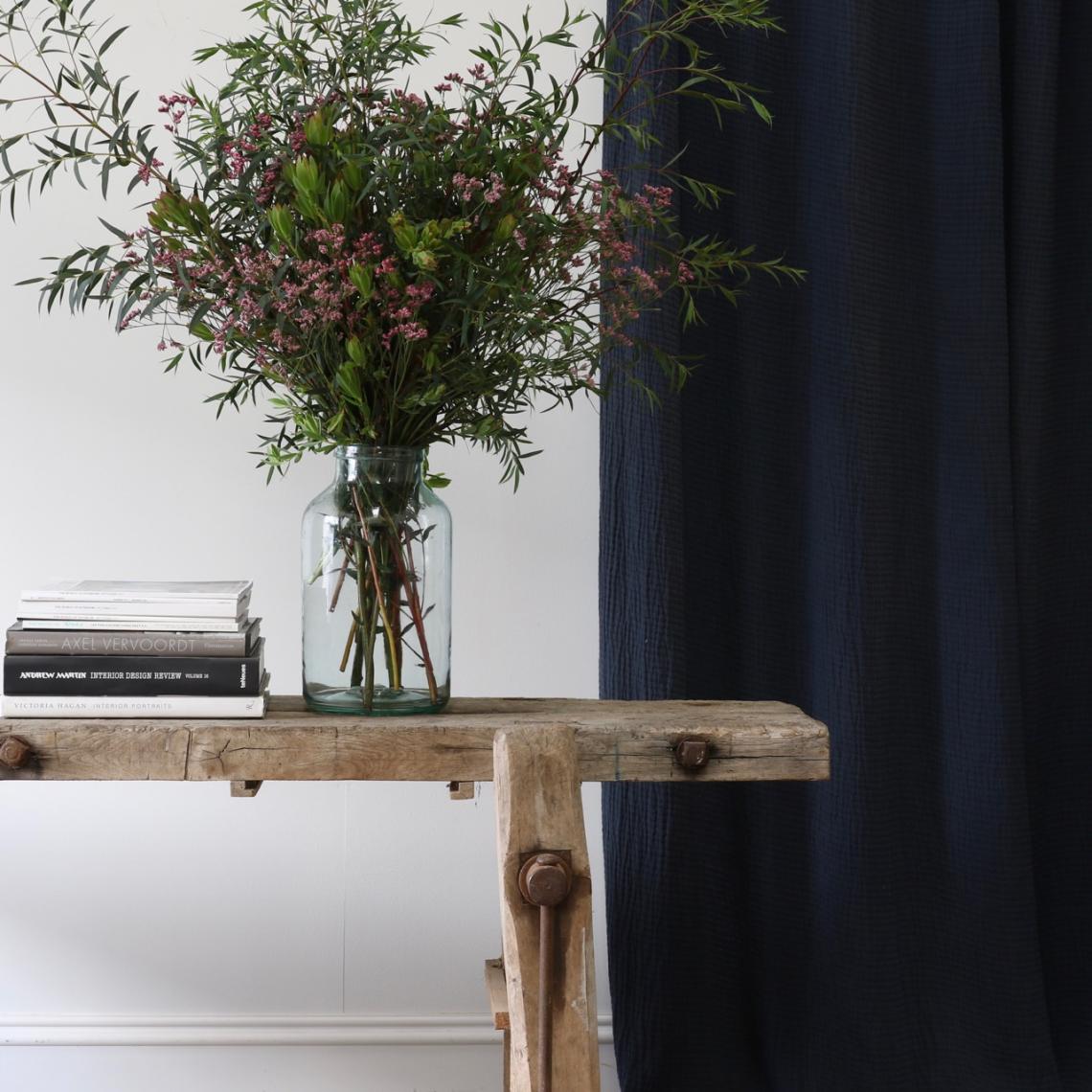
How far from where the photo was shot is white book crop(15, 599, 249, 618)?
1.21 m

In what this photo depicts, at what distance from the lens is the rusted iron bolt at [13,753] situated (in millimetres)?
1135

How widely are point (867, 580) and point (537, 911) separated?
2.83ft

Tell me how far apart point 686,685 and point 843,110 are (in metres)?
0.85

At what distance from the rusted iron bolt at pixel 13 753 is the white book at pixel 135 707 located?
48mm

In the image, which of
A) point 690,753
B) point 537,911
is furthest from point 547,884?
point 690,753

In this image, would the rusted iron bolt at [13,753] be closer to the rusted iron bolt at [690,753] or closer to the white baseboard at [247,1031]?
the rusted iron bolt at [690,753]

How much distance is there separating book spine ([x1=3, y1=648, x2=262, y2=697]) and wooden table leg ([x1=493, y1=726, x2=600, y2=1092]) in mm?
301

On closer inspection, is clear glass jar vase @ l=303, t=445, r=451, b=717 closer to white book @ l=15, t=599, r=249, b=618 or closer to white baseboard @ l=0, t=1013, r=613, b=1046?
white book @ l=15, t=599, r=249, b=618

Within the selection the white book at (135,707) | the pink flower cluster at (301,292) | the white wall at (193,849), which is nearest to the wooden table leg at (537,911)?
the white book at (135,707)

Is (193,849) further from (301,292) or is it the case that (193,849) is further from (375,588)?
(301,292)

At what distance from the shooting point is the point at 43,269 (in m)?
1.76

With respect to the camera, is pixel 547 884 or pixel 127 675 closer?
pixel 547 884

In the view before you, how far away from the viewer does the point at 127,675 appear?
120cm

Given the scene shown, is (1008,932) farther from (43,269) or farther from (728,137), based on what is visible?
(43,269)
